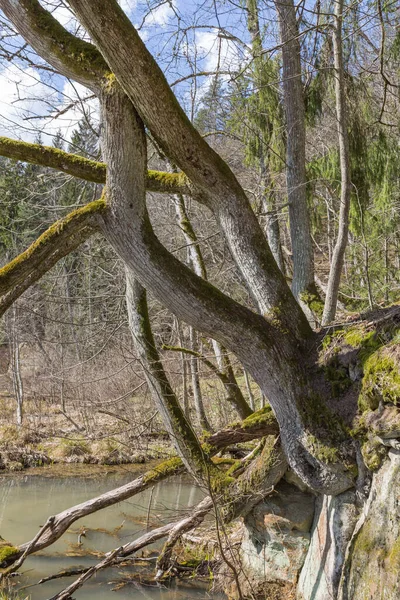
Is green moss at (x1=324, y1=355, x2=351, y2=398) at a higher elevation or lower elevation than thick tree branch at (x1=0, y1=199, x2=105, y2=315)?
lower

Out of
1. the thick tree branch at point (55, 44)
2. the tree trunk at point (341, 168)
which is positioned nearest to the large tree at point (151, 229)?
the thick tree branch at point (55, 44)

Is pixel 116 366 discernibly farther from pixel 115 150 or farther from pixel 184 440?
pixel 115 150

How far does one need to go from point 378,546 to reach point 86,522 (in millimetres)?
5763

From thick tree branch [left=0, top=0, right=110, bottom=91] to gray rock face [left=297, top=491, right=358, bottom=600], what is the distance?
3716 millimetres

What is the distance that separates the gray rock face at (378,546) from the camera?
3.38 meters

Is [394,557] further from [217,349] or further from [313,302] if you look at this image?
[217,349]

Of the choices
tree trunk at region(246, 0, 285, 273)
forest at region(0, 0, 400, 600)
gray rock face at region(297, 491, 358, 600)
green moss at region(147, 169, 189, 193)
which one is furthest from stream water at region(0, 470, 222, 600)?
tree trunk at region(246, 0, 285, 273)

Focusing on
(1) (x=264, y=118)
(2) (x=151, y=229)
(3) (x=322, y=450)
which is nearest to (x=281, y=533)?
(3) (x=322, y=450)

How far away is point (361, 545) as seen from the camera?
373 centimetres

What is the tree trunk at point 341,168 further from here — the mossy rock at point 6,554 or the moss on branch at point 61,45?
the mossy rock at point 6,554

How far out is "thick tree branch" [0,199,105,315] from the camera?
370cm

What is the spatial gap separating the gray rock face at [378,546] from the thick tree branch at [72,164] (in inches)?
104

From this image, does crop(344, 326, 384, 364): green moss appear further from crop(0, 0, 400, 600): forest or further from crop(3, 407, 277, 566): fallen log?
crop(3, 407, 277, 566): fallen log

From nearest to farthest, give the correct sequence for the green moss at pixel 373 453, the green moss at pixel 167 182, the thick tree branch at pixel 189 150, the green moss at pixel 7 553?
the thick tree branch at pixel 189 150, the green moss at pixel 373 453, the green moss at pixel 167 182, the green moss at pixel 7 553
